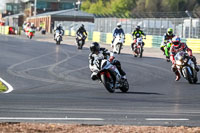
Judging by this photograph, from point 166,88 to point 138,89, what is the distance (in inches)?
34.8

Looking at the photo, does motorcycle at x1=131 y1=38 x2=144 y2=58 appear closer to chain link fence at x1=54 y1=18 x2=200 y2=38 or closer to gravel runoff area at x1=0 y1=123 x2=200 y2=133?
chain link fence at x1=54 y1=18 x2=200 y2=38

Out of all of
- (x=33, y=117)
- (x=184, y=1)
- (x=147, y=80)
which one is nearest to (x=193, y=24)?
(x=147, y=80)

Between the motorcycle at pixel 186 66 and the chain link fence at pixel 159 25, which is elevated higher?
the chain link fence at pixel 159 25

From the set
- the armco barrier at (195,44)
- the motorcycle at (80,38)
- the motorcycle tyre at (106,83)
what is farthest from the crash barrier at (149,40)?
the motorcycle tyre at (106,83)

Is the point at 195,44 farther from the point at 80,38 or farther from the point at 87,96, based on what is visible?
the point at 87,96

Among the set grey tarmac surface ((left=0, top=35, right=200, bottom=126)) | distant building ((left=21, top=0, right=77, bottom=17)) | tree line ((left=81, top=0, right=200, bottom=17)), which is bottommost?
grey tarmac surface ((left=0, top=35, right=200, bottom=126))

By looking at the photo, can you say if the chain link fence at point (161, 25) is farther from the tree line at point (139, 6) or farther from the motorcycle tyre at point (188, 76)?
the tree line at point (139, 6)

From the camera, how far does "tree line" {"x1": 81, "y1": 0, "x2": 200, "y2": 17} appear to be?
101688 millimetres

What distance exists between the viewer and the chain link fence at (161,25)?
38219 mm

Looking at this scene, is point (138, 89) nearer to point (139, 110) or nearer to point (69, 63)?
point (139, 110)

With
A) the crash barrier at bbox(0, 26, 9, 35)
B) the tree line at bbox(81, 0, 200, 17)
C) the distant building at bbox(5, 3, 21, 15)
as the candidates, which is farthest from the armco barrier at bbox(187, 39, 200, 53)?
the distant building at bbox(5, 3, 21, 15)

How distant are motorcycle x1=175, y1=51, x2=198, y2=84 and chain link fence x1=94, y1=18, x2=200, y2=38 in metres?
19.9

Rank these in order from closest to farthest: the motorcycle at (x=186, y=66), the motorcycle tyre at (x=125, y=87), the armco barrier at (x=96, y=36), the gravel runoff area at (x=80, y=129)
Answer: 1. the gravel runoff area at (x=80, y=129)
2. the motorcycle tyre at (x=125, y=87)
3. the motorcycle at (x=186, y=66)
4. the armco barrier at (x=96, y=36)

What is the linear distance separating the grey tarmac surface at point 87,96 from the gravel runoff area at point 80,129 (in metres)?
0.57
